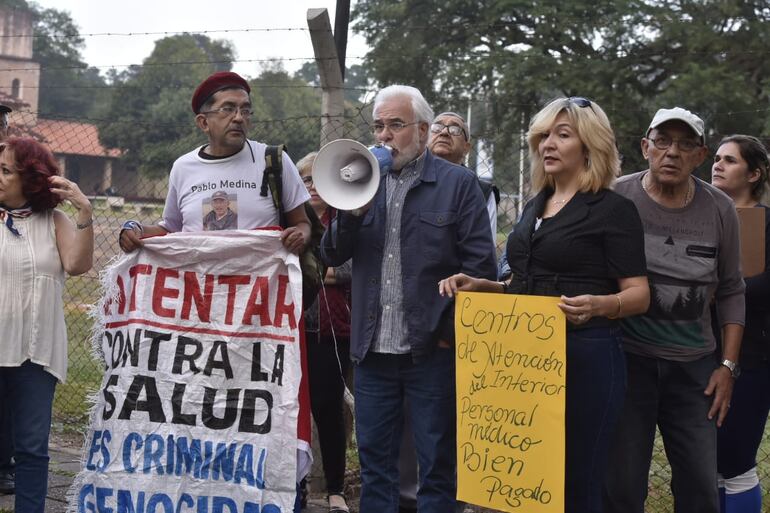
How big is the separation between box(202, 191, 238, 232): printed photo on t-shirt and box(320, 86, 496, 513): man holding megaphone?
542 mm

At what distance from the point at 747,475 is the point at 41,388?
123 inches

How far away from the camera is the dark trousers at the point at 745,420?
4672 mm

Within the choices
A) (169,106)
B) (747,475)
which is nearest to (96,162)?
(747,475)

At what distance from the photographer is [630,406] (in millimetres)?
4090

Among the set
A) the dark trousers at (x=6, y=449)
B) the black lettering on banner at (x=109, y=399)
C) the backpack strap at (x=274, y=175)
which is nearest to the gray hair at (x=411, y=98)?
the backpack strap at (x=274, y=175)

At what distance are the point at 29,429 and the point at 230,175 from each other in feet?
4.57

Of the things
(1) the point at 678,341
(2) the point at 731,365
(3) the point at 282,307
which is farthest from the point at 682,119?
(3) the point at 282,307

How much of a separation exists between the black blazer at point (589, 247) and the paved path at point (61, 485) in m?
2.43

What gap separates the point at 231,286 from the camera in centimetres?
488

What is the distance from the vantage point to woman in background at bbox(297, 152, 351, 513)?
5.37 m

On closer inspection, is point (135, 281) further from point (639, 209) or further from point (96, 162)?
point (96, 162)

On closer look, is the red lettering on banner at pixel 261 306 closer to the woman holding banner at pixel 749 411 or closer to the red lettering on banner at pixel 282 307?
the red lettering on banner at pixel 282 307

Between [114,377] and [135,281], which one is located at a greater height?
[135,281]

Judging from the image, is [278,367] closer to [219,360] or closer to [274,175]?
[219,360]
